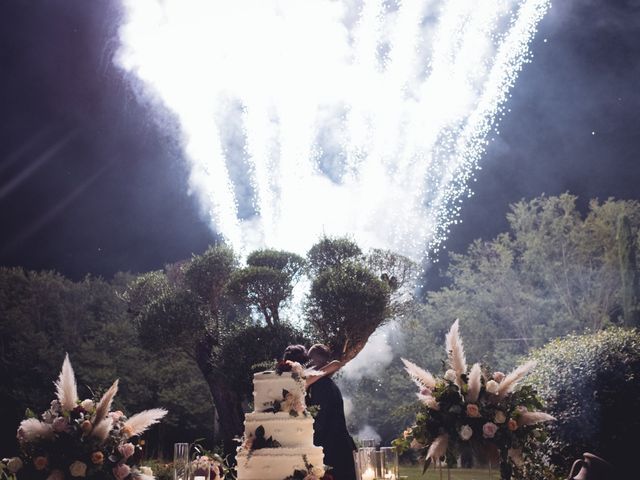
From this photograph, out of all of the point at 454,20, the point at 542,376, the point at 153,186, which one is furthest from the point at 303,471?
the point at 153,186

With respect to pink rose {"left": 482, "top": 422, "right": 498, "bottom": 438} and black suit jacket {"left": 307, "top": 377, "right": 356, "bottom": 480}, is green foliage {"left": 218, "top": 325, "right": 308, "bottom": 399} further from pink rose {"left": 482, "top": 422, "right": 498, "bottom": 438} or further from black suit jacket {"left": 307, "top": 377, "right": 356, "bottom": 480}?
pink rose {"left": 482, "top": 422, "right": 498, "bottom": 438}

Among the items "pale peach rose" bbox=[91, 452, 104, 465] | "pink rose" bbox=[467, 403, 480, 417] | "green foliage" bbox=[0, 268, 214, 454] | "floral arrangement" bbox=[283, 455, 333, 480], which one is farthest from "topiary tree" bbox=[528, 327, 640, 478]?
"green foliage" bbox=[0, 268, 214, 454]

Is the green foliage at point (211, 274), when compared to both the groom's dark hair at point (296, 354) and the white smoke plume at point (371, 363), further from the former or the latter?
the white smoke plume at point (371, 363)

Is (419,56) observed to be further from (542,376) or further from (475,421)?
(475,421)

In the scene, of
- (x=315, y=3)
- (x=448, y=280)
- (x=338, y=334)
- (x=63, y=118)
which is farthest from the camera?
(x=448, y=280)

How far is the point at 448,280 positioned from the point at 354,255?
26.5m

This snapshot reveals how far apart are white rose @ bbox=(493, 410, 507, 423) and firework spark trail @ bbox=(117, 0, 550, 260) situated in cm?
1789

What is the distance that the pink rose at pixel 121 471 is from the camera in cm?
731

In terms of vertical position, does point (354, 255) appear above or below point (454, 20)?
below

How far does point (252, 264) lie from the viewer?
23891 mm

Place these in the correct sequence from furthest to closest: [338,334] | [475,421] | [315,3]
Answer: [315,3], [338,334], [475,421]

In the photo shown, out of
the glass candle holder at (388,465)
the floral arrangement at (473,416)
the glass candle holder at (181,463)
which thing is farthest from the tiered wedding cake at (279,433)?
the glass candle holder at (388,465)

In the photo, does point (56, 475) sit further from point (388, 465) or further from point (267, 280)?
point (267, 280)

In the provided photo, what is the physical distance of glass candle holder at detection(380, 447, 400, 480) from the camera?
13375 millimetres
